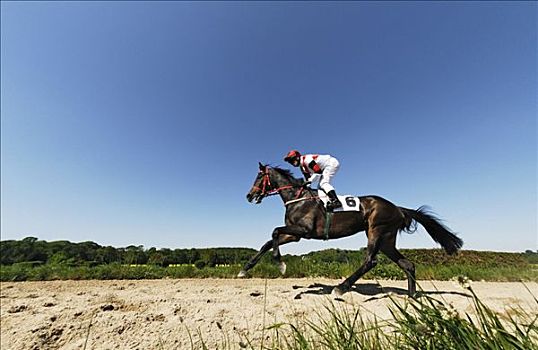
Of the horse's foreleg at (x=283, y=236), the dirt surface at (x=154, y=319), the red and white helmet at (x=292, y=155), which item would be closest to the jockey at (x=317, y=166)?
the red and white helmet at (x=292, y=155)

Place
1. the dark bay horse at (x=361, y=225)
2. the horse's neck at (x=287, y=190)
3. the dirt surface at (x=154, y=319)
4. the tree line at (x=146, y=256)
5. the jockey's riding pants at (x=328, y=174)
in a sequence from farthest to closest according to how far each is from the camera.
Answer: the tree line at (x=146, y=256) < the horse's neck at (x=287, y=190) < the jockey's riding pants at (x=328, y=174) < the dark bay horse at (x=361, y=225) < the dirt surface at (x=154, y=319)

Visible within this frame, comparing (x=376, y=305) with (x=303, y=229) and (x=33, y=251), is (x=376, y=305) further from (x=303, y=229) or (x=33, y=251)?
(x=33, y=251)

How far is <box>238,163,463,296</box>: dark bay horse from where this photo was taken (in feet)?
19.2

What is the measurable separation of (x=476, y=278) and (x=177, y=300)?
942 cm

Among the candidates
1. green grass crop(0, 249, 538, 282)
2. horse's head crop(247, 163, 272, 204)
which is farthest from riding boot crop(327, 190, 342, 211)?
green grass crop(0, 249, 538, 282)

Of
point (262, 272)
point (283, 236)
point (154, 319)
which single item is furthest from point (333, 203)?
point (262, 272)

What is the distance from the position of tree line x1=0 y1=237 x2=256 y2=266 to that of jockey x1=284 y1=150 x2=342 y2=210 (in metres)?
6.53

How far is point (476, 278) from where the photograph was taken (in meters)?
8.84

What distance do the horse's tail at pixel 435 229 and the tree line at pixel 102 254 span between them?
7290 millimetres

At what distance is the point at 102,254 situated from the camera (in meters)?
11.8

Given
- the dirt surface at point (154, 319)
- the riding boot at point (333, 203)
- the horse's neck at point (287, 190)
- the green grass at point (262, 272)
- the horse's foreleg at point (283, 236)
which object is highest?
the horse's neck at point (287, 190)

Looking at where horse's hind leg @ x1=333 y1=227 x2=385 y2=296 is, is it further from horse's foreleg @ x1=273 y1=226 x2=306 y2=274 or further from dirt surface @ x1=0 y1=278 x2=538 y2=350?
horse's foreleg @ x1=273 y1=226 x2=306 y2=274

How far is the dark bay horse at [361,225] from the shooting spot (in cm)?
584

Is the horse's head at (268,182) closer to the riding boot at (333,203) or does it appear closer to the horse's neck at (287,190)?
the horse's neck at (287,190)
